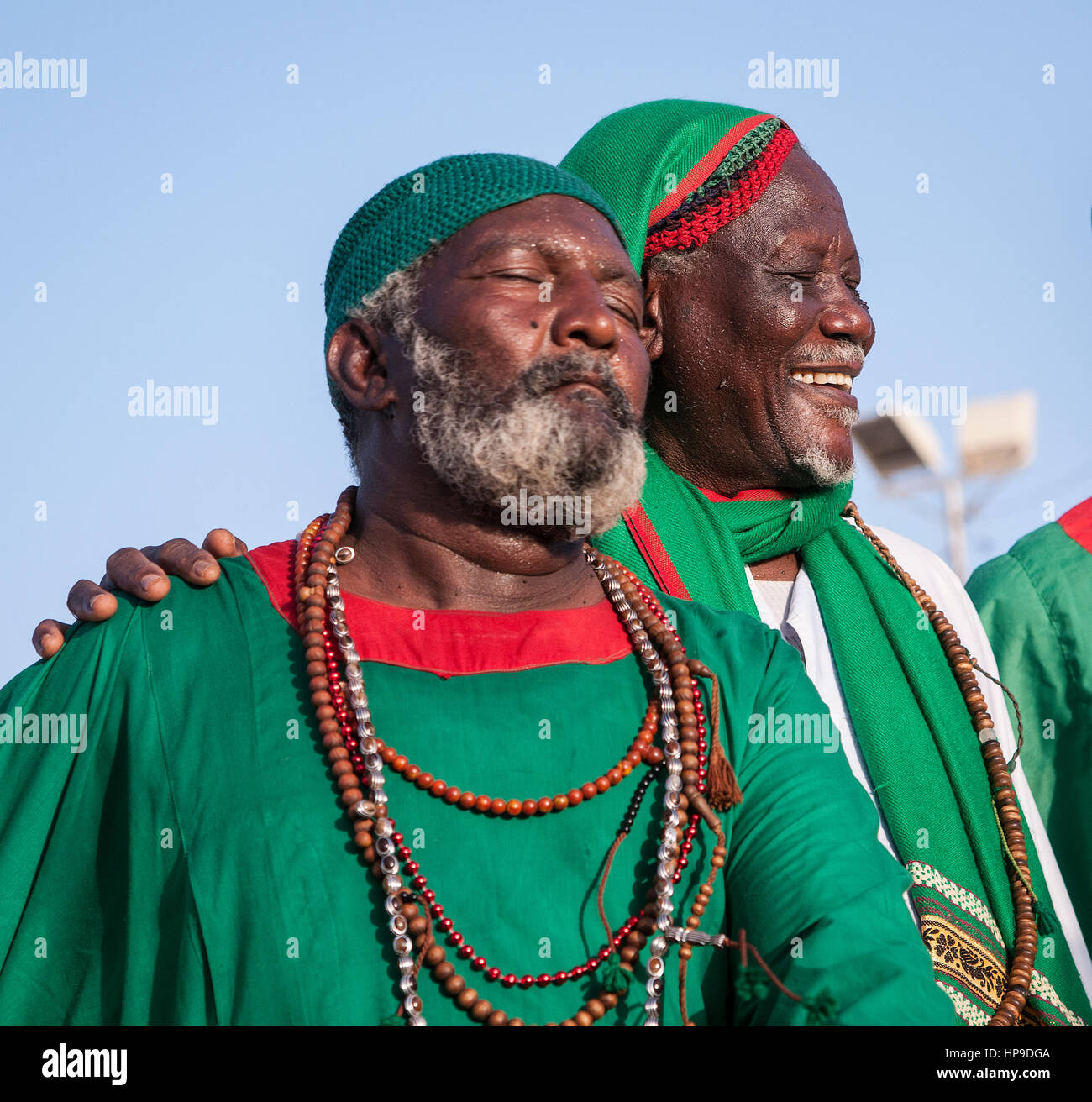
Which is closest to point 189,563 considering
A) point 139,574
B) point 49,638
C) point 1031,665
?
point 139,574

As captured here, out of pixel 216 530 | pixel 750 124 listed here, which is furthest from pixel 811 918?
pixel 750 124

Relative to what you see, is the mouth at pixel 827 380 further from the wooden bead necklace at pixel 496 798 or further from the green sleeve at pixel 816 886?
the wooden bead necklace at pixel 496 798

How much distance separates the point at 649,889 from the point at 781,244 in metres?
2.36

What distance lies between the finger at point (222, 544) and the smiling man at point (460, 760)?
0.43 feet

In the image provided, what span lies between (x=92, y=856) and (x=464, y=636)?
0.90 m

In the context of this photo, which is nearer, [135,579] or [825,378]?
[135,579]

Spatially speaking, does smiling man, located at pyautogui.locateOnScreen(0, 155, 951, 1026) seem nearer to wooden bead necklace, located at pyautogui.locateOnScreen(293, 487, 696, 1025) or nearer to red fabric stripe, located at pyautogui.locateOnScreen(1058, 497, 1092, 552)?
wooden bead necklace, located at pyautogui.locateOnScreen(293, 487, 696, 1025)

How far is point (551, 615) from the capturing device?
11.2 ft

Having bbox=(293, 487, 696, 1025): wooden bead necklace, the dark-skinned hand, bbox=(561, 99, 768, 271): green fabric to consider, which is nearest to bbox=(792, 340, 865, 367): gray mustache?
bbox=(561, 99, 768, 271): green fabric

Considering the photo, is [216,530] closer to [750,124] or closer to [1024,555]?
[750,124]

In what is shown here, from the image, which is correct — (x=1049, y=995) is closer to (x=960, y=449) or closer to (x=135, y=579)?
(x=135, y=579)

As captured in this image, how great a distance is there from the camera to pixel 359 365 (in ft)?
12.2

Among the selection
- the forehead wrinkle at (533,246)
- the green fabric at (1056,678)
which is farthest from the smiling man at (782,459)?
the forehead wrinkle at (533,246)

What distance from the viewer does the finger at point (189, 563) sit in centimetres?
333
